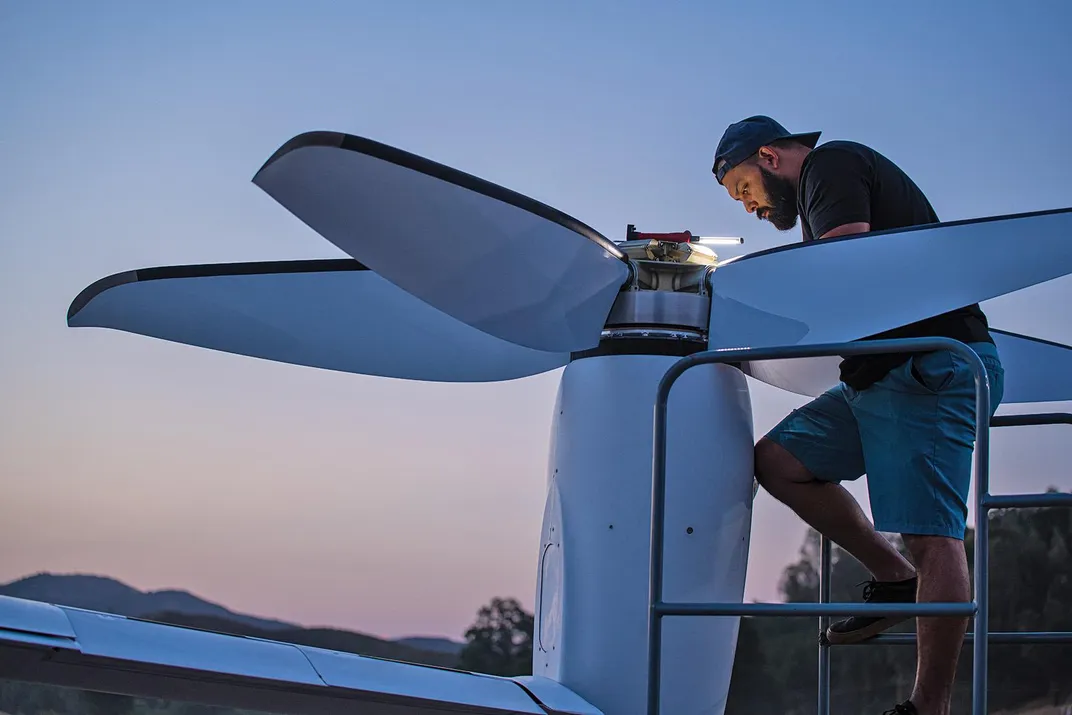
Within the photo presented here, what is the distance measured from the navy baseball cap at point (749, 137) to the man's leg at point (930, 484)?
66 cm

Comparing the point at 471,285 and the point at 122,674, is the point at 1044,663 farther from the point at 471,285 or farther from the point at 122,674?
the point at 122,674

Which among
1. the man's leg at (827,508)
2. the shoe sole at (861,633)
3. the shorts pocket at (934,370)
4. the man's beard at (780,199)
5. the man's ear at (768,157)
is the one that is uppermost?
the man's ear at (768,157)

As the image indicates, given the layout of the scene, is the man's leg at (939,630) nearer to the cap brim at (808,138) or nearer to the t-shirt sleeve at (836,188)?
the t-shirt sleeve at (836,188)

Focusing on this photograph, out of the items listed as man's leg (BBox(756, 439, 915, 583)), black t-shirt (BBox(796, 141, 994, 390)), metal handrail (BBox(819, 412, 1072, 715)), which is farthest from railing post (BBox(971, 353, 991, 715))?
man's leg (BBox(756, 439, 915, 583))

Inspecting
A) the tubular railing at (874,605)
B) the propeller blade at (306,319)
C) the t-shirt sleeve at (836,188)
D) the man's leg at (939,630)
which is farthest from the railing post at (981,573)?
the propeller blade at (306,319)

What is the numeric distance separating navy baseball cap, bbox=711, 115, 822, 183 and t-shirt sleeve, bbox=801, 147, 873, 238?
0.72 ft

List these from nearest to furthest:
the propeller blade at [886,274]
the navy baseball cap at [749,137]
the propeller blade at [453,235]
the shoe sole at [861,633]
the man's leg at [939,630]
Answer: the propeller blade at [453,235] < the propeller blade at [886,274] < the man's leg at [939,630] < the shoe sole at [861,633] < the navy baseball cap at [749,137]

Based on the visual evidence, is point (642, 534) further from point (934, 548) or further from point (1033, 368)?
point (1033, 368)

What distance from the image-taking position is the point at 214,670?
184cm

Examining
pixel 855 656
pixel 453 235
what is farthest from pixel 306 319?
pixel 855 656

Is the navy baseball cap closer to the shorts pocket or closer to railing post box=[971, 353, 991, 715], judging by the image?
the shorts pocket

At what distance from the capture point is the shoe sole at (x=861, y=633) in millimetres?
2543

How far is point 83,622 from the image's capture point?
179cm

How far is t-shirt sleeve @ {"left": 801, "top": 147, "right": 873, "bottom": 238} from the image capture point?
237cm
